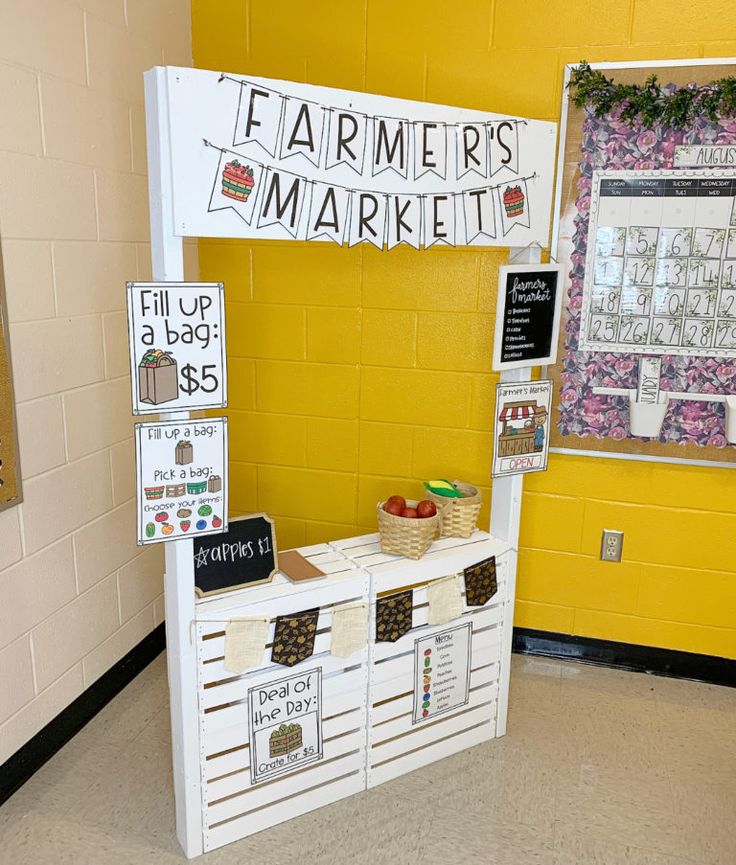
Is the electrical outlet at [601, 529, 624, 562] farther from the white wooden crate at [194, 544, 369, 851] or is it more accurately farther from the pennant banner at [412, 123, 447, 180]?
the pennant banner at [412, 123, 447, 180]

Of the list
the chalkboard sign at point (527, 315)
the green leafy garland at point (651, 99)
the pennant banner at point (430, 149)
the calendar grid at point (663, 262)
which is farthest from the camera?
the calendar grid at point (663, 262)

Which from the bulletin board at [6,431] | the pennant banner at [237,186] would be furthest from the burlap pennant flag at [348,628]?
the pennant banner at [237,186]

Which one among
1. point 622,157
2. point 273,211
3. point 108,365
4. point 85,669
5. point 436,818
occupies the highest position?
point 622,157

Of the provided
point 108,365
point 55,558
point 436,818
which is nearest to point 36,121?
point 108,365

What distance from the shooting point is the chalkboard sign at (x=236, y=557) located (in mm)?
2055

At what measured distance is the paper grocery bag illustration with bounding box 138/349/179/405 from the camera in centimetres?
178

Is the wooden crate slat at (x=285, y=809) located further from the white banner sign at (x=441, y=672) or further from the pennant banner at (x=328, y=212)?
the pennant banner at (x=328, y=212)

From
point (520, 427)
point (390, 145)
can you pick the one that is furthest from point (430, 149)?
point (520, 427)

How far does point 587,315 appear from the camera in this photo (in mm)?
2795

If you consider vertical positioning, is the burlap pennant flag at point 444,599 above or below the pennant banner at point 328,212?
below

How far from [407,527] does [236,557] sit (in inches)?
20.1

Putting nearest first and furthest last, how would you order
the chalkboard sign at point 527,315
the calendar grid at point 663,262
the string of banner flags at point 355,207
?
the string of banner flags at point 355,207
the chalkboard sign at point 527,315
the calendar grid at point 663,262

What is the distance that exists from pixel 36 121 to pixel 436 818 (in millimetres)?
2289

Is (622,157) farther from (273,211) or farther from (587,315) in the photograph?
(273,211)
